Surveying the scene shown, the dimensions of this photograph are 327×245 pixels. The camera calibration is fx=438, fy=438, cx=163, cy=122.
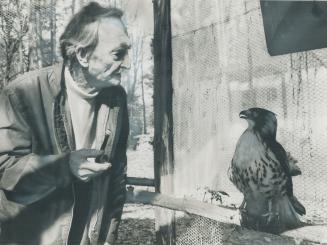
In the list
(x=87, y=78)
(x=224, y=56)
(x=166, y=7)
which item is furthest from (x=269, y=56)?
(x=87, y=78)

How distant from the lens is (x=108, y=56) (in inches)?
113

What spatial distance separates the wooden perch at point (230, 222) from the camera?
7.55ft

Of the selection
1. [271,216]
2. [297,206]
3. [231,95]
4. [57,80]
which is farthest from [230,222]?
[57,80]

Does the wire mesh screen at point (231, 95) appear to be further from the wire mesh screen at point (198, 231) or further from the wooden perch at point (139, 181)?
the wooden perch at point (139, 181)

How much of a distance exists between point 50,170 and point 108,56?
32.8 inches

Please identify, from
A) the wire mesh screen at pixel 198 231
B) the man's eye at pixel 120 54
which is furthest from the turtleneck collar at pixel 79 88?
the wire mesh screen at pixel 198 231

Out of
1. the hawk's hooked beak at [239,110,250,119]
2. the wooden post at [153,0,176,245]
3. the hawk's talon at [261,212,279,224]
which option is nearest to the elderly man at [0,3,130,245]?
the wooden post at [153,0,176,245]

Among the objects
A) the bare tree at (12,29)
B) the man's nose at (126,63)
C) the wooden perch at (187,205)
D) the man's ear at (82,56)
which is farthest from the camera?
the bare tree at (12,29)

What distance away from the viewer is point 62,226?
9.04 feet

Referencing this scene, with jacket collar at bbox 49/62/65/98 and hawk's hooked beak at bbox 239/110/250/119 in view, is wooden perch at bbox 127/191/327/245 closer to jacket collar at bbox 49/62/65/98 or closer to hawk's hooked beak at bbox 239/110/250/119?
hawk's hooked beak at bbox 239/110/250/119

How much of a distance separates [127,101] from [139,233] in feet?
3.33

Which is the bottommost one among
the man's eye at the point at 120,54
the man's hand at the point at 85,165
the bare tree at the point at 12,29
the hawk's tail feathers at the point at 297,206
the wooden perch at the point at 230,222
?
the wooden perch at the point at 230,222

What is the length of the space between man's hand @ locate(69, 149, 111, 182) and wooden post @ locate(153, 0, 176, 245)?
16.6 inches

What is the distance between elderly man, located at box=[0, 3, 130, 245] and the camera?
259cm
